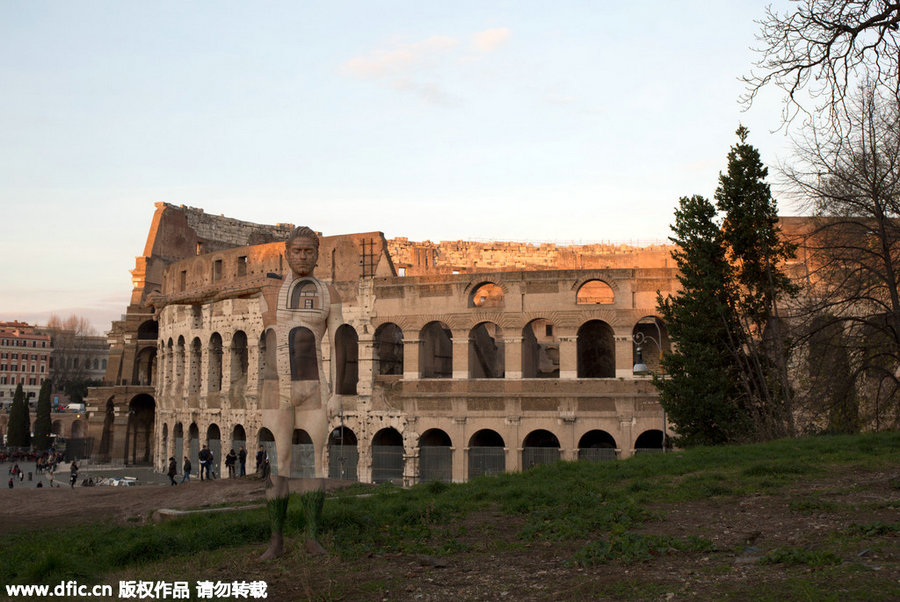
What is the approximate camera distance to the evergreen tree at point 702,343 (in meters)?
21.0

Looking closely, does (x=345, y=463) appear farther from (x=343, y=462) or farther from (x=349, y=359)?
(x=349, y=359)

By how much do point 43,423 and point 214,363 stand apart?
97.3 feet

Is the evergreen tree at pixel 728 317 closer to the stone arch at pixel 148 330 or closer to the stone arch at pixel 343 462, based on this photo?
the stone arch at pixel 343 462

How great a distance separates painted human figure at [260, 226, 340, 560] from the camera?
961 centimetres

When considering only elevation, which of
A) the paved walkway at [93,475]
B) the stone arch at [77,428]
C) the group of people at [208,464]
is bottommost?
the paved walkway at [93,475]

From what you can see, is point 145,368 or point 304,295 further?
point 145,368

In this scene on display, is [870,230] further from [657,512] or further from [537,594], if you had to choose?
[537,594]

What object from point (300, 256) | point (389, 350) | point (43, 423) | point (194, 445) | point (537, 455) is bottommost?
point (537, 455)

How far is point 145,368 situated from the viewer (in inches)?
1925

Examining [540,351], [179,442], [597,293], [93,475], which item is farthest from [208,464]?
[597,293]

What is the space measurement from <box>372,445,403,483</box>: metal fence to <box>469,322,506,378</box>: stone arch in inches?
158

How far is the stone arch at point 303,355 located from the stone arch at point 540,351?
62.7ft

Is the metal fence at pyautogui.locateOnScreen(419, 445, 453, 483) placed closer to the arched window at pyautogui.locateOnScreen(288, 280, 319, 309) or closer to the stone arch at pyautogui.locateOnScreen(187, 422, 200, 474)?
the stone arch at pyautogui.locateOnScreen(187, 422, 200, 474)

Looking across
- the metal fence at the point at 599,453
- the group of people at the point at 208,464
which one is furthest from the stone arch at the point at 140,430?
the metal fence at the point at 599,453
